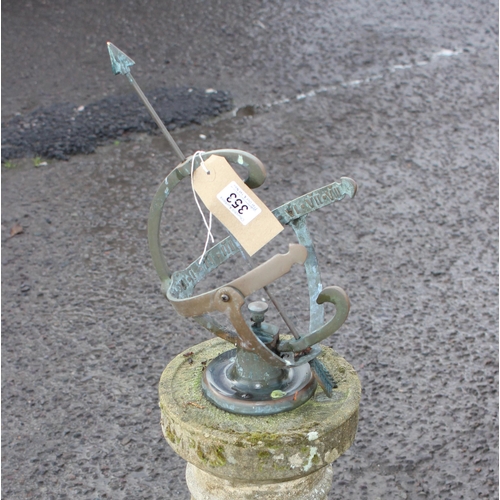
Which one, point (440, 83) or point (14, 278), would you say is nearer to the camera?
point (14, 278)

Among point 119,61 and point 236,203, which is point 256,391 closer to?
point 236,203

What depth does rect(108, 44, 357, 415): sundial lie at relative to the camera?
157 cm

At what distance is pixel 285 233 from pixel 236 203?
2605 millimetres

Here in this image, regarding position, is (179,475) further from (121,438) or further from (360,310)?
(360,310)

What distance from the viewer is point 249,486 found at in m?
1.71

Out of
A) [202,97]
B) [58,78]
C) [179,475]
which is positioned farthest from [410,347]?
[58,78]

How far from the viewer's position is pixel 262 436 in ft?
5.23

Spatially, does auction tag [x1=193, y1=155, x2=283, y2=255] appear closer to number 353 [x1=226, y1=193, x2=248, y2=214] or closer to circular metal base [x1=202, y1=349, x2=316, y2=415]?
number 353 [x1=226, y1=193, x2=248, y2=214]

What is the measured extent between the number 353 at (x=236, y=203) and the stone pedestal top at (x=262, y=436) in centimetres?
46

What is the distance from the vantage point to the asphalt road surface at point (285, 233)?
292 cm

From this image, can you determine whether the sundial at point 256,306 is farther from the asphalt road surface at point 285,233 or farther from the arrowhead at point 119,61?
the asphalt road surface at point 285,233

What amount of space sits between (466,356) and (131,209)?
2036mm

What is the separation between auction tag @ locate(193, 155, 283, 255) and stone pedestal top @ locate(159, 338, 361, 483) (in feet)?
1.25

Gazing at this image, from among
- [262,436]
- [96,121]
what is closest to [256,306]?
[262,436]
